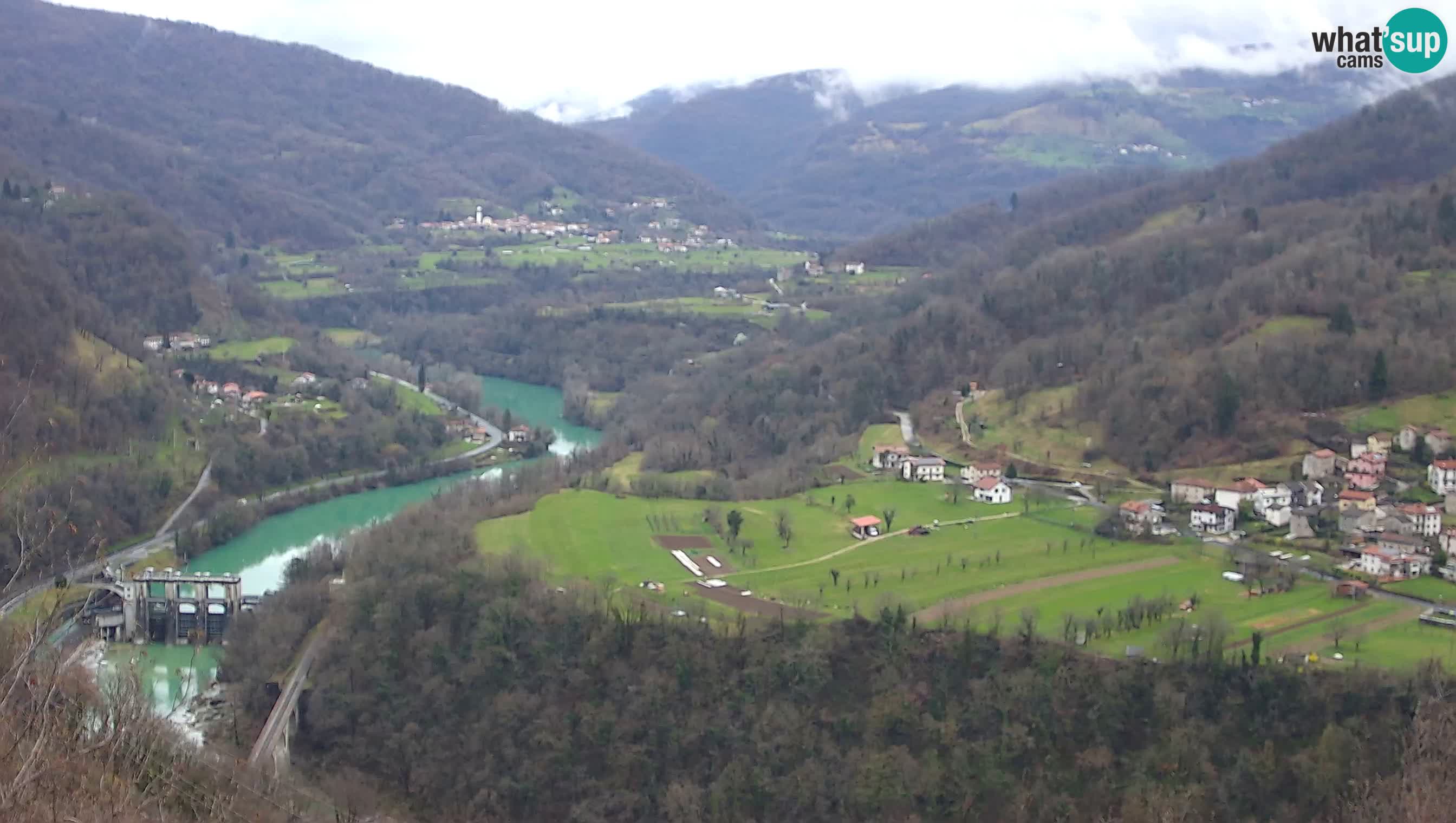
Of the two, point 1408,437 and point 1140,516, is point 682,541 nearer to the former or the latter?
point 1140,516

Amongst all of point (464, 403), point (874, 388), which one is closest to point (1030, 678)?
point (874, 388)

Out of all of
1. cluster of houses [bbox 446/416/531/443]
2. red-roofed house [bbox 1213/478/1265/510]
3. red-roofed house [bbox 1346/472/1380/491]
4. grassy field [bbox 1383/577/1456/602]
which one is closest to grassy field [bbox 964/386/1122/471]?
red-roofed house [bbox 1213/478/1265/510]

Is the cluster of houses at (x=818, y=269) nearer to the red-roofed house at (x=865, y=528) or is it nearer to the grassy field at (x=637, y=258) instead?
the grassy field at (x=637, y=258)

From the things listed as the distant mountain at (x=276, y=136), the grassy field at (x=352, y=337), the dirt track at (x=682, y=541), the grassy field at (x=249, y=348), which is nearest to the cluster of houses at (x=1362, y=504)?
the dirt track at (x=682, y=541)

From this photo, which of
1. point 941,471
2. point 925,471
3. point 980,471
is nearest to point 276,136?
point 925,471

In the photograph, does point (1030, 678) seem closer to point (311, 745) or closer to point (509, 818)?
point (509, 818)

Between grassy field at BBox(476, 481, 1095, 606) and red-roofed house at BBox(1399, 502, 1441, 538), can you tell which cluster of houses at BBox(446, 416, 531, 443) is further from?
red-roofed house at BBox(1399, 502, 1441, 538)
